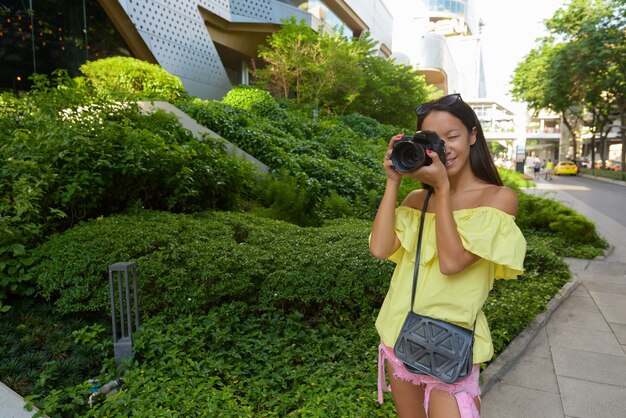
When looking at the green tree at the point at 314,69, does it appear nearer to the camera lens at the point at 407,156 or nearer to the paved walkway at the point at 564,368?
the paved walkway at the point at 564,368

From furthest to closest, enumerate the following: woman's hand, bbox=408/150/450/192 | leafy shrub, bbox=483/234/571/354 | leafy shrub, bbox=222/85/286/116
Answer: leafy shrub, bbox=222/85/286/116
leafy shrub, bbox=483/234/571/354
woman's hand, bbox=408/150/450/192

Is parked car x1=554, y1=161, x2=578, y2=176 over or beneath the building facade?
beneath

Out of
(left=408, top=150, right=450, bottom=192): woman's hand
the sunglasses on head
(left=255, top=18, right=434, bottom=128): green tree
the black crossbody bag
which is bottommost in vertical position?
the black crossbody bag

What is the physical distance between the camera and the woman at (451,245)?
136 centimetres

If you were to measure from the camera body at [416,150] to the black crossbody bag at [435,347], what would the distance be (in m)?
0.48

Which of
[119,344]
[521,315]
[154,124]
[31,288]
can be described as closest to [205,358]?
[119,344]

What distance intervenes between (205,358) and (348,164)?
6.82 meters

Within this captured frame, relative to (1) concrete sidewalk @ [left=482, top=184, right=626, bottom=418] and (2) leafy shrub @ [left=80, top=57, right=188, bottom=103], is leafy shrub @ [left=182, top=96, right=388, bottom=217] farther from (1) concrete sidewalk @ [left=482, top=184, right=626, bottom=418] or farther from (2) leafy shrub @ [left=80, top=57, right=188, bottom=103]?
(1) concrete sidewalk @ [left=482, top=184, right=626, bottom=418]

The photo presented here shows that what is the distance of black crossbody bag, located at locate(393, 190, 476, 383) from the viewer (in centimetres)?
135

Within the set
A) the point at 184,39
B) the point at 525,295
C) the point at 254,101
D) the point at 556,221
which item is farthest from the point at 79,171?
the point at 184,39

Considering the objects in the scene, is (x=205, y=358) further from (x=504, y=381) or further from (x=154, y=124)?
(x=154, y=124)

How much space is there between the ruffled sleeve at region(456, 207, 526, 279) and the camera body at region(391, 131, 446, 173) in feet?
0.72

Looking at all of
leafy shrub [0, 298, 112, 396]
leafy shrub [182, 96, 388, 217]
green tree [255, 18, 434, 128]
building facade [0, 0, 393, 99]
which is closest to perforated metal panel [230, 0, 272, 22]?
building facade [0, 0, 393, 99]

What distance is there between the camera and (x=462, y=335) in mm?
1372
